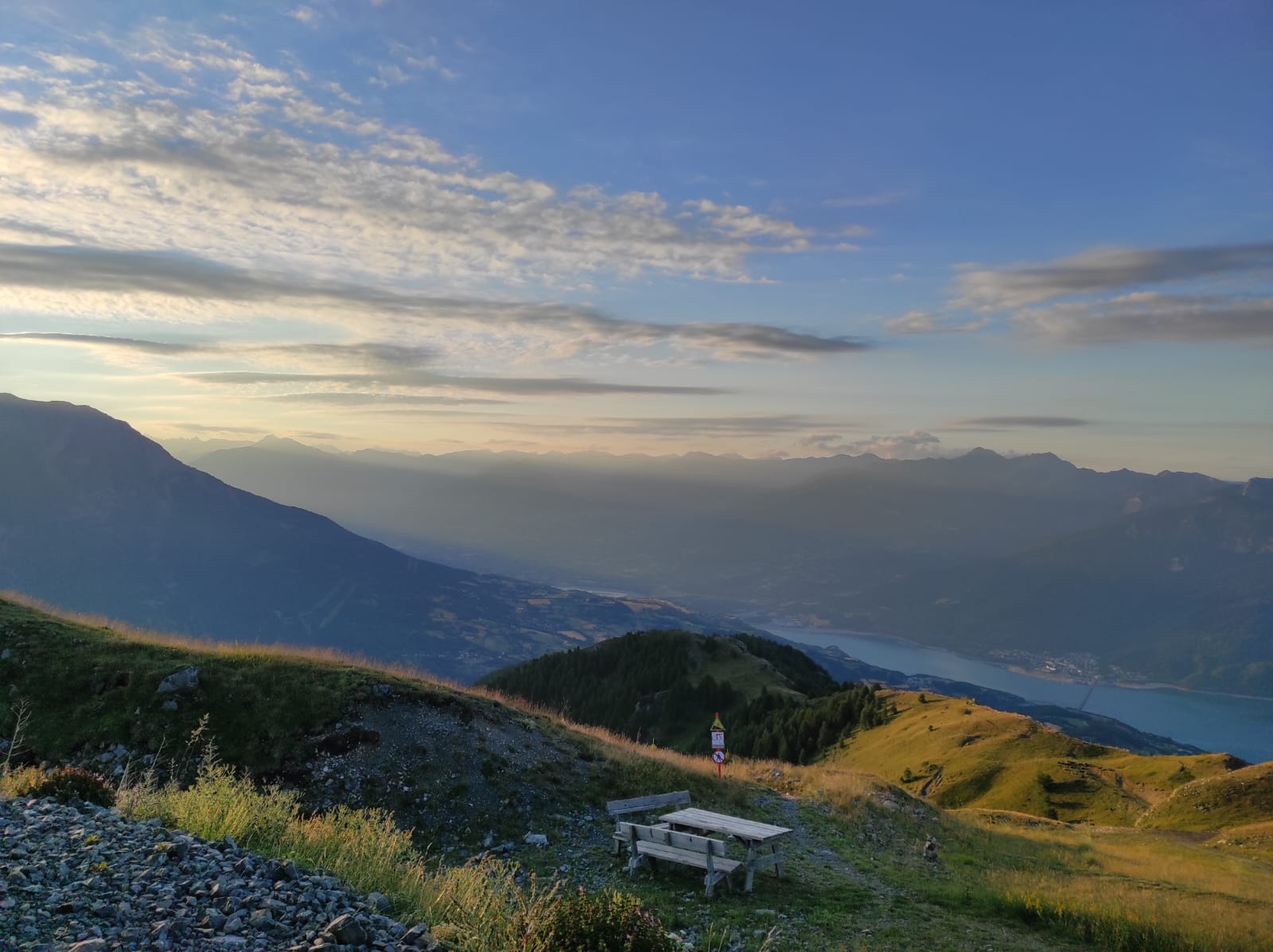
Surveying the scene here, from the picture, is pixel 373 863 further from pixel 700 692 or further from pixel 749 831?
pixel 700 692

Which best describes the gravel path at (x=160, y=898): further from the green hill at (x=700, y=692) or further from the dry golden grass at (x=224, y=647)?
the green hill at (x=700, y=692)

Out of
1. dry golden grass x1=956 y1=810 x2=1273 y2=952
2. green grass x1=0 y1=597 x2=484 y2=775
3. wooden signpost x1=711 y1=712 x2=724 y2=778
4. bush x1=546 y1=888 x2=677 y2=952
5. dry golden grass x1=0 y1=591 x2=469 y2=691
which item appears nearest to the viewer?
bush x1=546 y1=888 x2=677 y2=952

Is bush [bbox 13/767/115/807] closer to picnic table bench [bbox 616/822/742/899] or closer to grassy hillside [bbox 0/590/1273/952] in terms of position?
grassy hillside [bbox 0/590/1273/952]

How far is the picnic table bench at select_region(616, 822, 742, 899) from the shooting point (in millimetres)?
12445

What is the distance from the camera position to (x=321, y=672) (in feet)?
65.1

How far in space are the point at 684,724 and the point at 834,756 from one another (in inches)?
903

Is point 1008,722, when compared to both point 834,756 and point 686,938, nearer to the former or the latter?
point 834,756

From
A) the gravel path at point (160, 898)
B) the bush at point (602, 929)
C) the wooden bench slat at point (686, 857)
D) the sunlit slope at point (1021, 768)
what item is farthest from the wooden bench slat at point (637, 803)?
the sunlit slope at point (1021, 768)

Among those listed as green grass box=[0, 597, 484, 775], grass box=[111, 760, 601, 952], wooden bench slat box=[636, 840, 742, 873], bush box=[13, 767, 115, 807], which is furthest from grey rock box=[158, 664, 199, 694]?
wooden bench slat box=[636, 840, 742, 873]

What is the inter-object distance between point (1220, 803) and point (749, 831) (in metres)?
32.6

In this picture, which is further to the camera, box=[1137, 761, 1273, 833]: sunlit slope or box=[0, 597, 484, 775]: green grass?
box=[1137, 761, 1273, 833]: sunlit slope

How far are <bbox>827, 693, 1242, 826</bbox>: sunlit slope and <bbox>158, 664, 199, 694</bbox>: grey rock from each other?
112 ft

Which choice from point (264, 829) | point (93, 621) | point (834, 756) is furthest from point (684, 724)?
point (264, 829)

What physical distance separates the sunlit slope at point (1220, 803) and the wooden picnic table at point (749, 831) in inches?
1121
